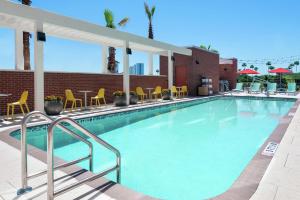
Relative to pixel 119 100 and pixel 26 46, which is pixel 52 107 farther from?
pixel 26 46

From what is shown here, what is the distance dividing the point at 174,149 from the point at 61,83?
706cm

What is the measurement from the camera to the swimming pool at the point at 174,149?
4.04 metres

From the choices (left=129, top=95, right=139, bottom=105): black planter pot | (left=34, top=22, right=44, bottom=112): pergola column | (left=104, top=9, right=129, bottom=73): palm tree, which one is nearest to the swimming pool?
(left=34, top=22, right=44, bottom=112): pergola column

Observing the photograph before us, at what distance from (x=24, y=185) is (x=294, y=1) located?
21.1 metres

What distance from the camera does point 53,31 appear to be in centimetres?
1006

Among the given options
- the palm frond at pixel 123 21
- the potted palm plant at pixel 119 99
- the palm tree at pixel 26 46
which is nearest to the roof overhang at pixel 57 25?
the potted palm plant at pixel 119 99

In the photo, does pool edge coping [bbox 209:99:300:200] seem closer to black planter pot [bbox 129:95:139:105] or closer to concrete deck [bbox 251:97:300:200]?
concrete deck [bbox 251:97:300:200]

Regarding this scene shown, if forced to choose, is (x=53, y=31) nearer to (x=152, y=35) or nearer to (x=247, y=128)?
(x=247, y=128)

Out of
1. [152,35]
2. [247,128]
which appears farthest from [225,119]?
[152,35]

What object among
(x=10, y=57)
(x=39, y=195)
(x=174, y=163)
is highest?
(x=10, y=57)

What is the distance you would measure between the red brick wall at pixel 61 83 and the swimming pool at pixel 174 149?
9.47 feet

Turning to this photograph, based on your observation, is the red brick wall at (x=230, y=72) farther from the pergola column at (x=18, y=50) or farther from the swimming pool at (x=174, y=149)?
the pergola column at (x=18, y=50)

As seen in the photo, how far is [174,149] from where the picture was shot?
19.3 feet

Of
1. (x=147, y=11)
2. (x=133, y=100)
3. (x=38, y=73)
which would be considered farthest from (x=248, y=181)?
(x=147, y=11)
